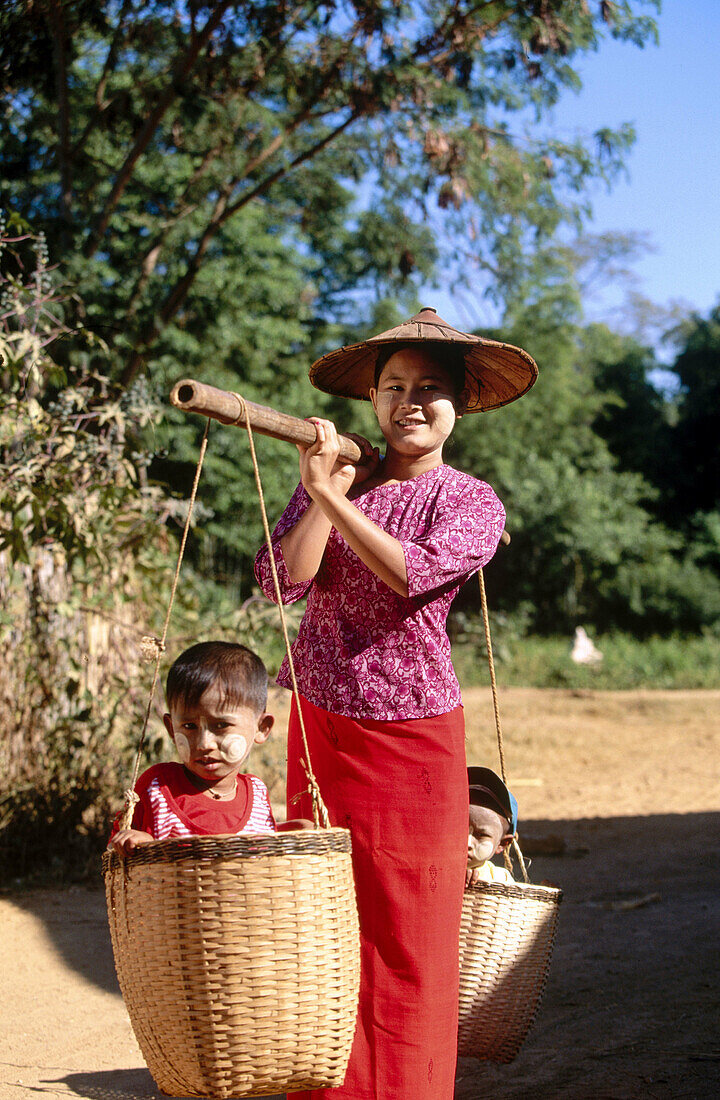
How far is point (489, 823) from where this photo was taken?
9.10ft

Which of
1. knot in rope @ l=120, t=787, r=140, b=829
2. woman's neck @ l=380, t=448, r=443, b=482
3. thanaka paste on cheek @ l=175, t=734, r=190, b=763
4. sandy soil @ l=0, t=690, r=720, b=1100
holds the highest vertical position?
woman's neck @ l=380, t=448, r=443, b=482

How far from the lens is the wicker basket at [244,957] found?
5.31 ft

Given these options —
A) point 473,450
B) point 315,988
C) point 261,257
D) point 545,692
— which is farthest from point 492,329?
point 315,988

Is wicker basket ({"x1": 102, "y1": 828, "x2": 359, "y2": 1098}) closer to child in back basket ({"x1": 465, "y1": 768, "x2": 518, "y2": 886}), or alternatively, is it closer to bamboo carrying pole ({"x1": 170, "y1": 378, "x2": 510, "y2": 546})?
bamboo carrying pole ({"x1": 170, "y1": 378, "x2": 510, "y2": 546})

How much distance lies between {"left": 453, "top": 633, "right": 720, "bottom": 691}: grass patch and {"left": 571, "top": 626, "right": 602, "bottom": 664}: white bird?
0.12 m

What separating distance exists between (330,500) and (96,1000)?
102 inches

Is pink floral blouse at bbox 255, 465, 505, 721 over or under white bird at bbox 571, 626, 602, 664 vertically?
under

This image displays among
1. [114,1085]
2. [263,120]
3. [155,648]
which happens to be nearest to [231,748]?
[155,648]

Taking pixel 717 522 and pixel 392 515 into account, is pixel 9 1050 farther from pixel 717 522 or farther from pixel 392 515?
pixel 717 522

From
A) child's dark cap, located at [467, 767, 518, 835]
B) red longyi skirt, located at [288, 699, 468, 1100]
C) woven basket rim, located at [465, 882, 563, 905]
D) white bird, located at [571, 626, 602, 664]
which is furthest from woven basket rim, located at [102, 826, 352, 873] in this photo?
white bird, located at [571, 626, 602, 664]

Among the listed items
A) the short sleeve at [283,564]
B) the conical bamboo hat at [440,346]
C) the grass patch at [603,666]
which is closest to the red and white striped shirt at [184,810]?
the short sleeve at [283,564]

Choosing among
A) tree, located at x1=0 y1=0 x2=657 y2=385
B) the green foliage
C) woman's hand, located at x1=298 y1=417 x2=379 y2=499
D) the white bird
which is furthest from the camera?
the white bird

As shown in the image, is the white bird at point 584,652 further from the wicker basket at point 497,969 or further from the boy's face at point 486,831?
the wicker basket at point 497,969

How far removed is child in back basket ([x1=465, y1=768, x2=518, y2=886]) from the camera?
8.97 feet
